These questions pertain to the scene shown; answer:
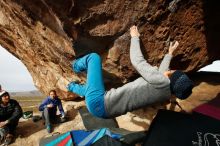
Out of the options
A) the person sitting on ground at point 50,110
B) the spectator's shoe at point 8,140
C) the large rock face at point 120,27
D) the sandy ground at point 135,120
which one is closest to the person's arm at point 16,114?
the spectator's shoe at point 8,140

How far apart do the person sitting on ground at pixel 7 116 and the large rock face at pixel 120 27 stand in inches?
77.7

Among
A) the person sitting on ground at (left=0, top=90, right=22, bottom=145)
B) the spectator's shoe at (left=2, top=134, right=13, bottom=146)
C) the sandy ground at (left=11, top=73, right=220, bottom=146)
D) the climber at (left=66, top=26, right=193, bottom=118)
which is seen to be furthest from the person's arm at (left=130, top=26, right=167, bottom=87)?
the spectator's shoe at (left=2, top=134, right=13, bottom=146)

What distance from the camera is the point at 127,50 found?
639 cm

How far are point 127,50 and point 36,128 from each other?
15.2 ft

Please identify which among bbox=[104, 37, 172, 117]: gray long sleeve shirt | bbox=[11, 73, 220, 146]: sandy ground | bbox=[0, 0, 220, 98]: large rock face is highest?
bbox=[0, 0, 220, 98]: large rock face

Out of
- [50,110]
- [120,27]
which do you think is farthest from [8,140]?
[120,27]

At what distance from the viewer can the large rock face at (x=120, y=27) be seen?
18.8 feet

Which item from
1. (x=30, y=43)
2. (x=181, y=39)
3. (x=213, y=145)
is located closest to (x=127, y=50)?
(x=181, y=39)

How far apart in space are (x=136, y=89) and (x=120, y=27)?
2035 mm

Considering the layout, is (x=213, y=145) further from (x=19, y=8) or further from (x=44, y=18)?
(x=19, y=8)

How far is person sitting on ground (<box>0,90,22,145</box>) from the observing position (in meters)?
8.33

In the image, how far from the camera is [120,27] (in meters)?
5.99

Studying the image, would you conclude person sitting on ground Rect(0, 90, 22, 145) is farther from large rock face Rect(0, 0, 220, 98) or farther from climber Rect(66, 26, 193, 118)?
climber Rect(66, 26, 193, 118)

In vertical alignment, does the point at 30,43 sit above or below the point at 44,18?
below
